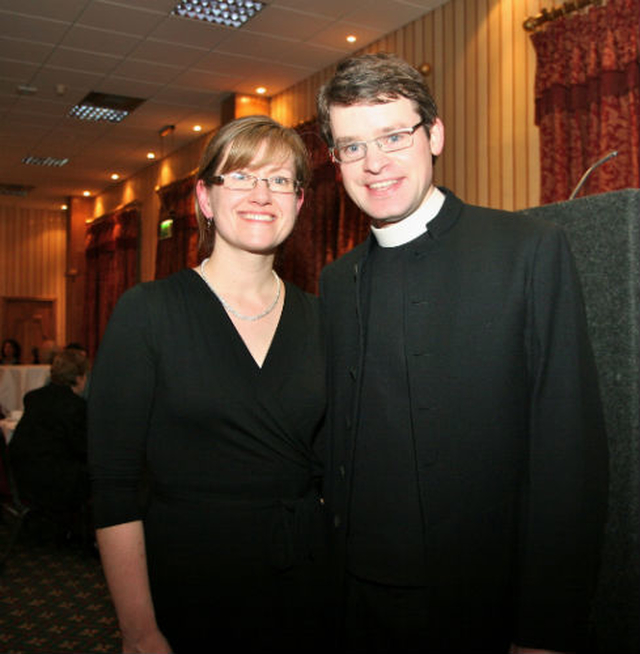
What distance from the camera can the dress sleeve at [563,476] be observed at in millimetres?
1217

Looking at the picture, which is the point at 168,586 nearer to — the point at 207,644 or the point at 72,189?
the point at 207,644

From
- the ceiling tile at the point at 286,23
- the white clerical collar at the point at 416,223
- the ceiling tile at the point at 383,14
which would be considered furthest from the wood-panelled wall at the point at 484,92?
the white clerical collar at the point at 416,223

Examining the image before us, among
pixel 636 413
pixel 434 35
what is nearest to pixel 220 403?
pixel 636 413

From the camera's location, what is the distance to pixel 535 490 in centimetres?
126

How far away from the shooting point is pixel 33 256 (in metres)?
14.5

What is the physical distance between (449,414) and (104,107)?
26.2ft

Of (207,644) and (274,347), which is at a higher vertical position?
(274,347)

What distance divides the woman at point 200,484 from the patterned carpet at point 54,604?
2.06m

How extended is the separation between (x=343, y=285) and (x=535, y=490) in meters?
0.69

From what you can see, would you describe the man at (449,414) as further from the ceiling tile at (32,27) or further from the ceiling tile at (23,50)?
the ceiling tile at (23,50)

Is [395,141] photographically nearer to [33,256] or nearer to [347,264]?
[347,264]

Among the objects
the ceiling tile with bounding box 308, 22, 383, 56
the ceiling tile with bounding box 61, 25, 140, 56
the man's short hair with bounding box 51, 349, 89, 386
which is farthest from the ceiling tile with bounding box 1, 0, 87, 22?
the man's short hair with bounding box 51, 349, 89, 386

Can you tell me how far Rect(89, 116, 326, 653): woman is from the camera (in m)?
1.53

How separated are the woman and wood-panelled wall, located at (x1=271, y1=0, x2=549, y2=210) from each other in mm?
3855
